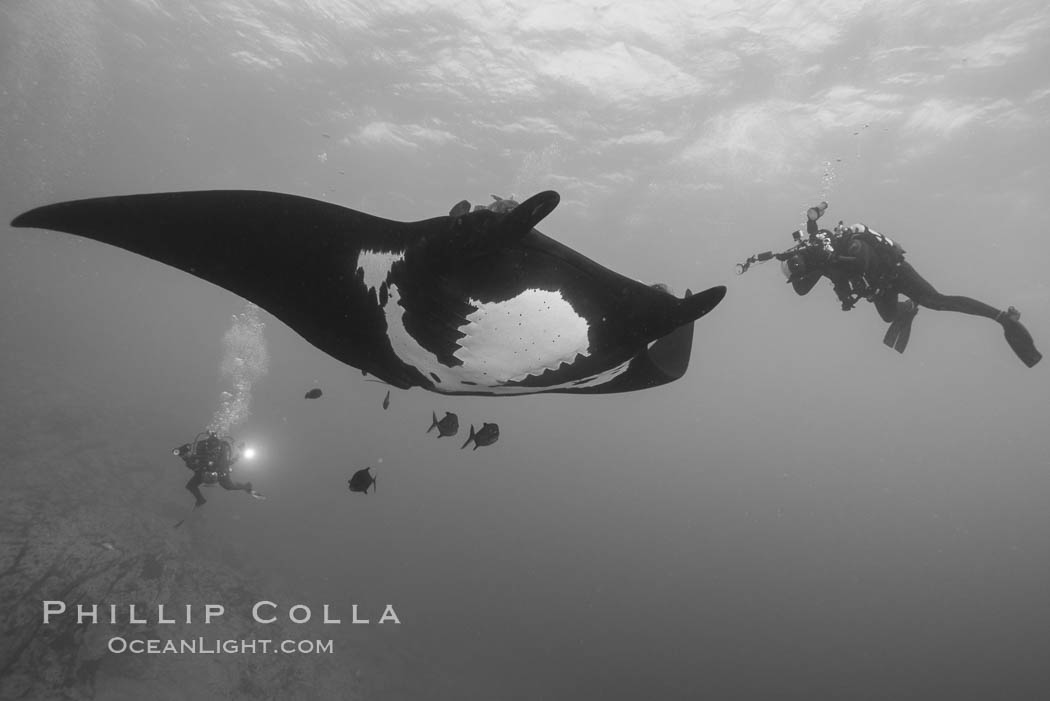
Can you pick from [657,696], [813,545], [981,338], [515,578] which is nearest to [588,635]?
[657,696]

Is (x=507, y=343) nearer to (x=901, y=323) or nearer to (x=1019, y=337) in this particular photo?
(x=1019, y=337)

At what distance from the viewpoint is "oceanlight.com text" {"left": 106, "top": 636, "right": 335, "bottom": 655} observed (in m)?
10.4

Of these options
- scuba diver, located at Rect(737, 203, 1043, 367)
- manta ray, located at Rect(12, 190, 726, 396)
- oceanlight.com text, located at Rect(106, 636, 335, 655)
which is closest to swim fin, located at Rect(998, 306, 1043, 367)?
scuba diver, located at Rect(737, 203, 1043, 367)

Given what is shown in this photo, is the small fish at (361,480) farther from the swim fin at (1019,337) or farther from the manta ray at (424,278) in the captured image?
the swim fin at (1019,337)

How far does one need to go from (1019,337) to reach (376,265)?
825cm

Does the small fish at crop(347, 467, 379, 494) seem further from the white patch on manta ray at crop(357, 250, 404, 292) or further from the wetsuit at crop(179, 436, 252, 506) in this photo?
the wetsuit at crop(179, 436, 252, 506)

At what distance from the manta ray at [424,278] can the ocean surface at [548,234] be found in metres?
11.4

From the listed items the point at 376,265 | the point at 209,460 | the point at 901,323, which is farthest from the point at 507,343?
the point at 209,460

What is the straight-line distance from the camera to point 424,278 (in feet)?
6.43

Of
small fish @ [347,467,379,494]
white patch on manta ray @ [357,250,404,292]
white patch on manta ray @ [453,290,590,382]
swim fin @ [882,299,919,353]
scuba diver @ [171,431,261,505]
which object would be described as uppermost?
scuba diver @ [171,431,261,505]

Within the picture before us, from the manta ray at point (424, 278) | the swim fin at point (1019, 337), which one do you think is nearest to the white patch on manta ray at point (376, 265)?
the manta ray at point (424, 278)

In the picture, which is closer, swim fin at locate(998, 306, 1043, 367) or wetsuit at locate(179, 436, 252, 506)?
swim fin at locate(998, 306, 1043, 367)

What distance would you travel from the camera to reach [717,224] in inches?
1126

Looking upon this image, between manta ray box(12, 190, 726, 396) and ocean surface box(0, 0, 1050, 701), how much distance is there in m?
11.4
